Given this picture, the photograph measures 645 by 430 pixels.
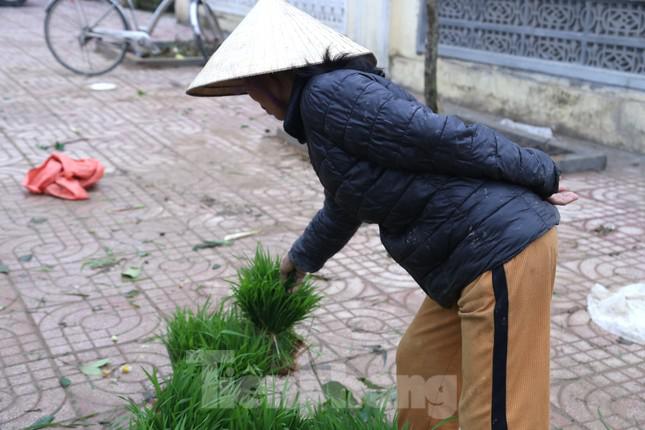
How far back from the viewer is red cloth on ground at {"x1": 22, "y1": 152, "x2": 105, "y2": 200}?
231 inches

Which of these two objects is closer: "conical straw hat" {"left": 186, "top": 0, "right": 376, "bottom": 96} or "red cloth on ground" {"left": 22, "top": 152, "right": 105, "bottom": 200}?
"conical straw hat" {"left": 186, "top": 0, "right": 376, "bottom": 96}

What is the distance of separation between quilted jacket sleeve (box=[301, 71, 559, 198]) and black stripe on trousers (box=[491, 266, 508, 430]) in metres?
0.27

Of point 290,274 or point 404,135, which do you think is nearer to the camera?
point 404,135

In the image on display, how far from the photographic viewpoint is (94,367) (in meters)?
3.54

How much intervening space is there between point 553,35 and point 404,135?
240 inches

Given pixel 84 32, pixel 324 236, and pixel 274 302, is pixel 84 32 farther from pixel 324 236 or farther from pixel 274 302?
pixel 324 236

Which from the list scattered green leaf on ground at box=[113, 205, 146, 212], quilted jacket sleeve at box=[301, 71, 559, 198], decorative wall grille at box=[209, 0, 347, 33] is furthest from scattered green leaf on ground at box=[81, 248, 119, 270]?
decorative wall grille at box=[209, 0, 347, 33]

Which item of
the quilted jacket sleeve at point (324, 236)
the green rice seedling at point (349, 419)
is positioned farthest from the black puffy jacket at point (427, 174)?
the green rice seedling at point (349, 419)

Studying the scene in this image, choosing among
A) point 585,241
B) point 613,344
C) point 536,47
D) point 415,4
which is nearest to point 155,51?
point 415,4

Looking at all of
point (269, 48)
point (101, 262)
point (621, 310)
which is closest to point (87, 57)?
point (101, 262)

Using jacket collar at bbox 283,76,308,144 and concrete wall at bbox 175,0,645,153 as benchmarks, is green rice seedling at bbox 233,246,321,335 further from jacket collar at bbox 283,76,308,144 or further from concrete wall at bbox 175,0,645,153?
concrete wall at bbox 175,0,645,153

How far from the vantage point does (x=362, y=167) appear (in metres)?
2.24

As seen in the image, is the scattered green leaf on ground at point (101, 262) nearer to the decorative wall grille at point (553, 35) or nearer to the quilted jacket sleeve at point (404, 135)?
the quilted jacket sleeve at point (404, 135)

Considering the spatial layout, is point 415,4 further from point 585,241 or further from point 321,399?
point 321,399
